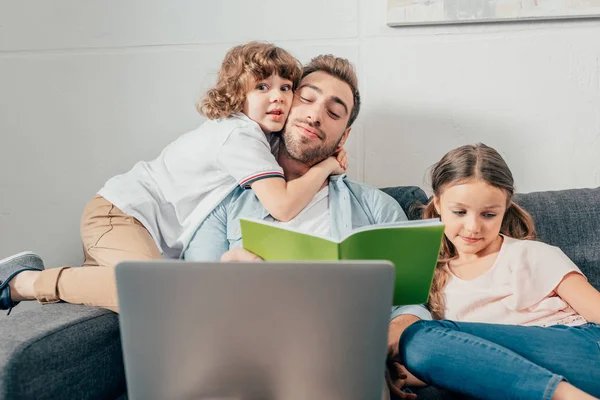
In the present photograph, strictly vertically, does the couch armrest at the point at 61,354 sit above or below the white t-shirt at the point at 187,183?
below

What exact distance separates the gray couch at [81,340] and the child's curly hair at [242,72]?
77 centimetres

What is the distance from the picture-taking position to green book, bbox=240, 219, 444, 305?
126cm

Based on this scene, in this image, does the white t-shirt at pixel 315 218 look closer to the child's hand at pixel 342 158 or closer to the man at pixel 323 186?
the man at pixel 323 186

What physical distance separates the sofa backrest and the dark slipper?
1.46 meters

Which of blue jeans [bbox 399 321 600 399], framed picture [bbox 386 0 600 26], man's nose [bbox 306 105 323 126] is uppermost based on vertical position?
A: framed picture [bbox 386 0 600 26]

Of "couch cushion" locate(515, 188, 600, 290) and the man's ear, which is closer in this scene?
"couch cushion" locate(515, 188, 600, 290)

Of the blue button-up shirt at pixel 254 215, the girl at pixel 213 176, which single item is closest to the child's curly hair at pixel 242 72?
the girl at pixel 213 176

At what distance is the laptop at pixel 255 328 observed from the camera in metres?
1.10

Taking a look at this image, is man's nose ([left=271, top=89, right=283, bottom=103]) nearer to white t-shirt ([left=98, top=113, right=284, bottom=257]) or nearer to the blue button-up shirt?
Answer: white t-shirt ([left=98, top=113, right=284, bottom=257])

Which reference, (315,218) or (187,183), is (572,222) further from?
(187,183)

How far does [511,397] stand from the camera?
133cm

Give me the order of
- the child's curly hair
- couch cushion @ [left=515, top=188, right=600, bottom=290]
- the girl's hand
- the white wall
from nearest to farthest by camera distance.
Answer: couch cushion @ [left=515, top=188, right=600, bottom=290] < the child's curly hair < the girl's hand < the white wall

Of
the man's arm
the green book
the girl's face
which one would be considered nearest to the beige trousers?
the man's arm

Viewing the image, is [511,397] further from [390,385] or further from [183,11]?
[183,11]
